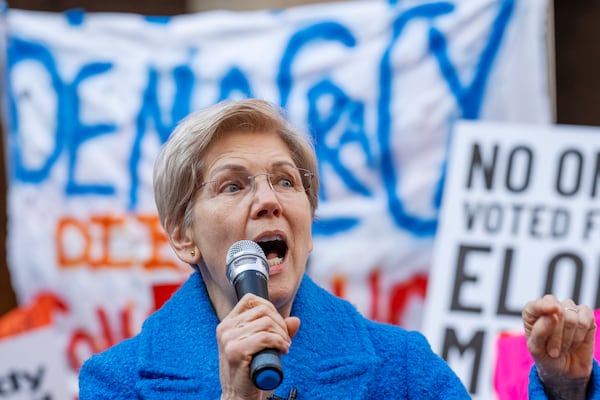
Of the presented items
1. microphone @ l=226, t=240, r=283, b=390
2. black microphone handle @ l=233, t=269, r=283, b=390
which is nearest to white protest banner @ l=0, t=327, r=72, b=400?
microphone @ l=226, t=240, r=283, b=390

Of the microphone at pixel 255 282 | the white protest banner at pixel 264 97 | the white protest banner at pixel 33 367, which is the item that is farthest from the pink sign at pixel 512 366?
the white protest banner at pixel 33 367

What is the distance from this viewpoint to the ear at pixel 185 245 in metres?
2.00

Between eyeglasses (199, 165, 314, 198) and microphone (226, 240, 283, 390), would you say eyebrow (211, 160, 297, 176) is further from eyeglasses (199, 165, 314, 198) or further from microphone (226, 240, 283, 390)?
microphone (226, 240, 283, 390)

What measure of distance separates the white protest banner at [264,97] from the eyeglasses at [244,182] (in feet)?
7.21

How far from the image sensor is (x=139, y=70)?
4.54 meters

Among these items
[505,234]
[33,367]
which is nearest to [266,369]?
[505,234]

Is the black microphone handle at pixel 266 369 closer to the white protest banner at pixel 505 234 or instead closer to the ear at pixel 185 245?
the ear at pixel 185 245

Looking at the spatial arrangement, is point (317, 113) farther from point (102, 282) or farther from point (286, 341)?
point (286, 341)

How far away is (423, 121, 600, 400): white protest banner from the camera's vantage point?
12.0ft

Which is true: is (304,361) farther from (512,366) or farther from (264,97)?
(264,97)

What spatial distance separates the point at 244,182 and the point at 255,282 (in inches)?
13.9

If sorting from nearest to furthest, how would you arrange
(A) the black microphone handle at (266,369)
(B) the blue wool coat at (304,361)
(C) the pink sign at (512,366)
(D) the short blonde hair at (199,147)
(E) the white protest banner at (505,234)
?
(A) the black microphone handle at (266,369) → (B) the blue wool coat at (304,361) → (D) the short blonde hair at (199,147) → (C) the pink sign at (512,366) → (E) the white protest banner at (505,234)

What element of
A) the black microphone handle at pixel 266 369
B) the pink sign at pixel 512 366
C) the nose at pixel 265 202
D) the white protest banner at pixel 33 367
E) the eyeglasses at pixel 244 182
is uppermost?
the eyeglasses at pixel 244 182

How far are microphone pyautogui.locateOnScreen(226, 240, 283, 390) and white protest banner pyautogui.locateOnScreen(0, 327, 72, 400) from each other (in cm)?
259
